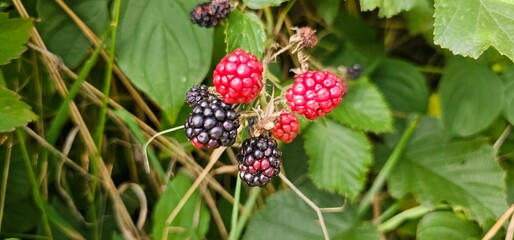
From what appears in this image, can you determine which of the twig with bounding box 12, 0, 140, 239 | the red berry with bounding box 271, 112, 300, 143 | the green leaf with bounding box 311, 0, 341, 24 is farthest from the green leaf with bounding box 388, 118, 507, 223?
the twig with bounding box 12, 0, 140, 239

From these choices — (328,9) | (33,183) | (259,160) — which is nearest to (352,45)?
(328,9)

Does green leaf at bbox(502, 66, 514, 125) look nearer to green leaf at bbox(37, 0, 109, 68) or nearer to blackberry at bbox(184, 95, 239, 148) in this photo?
blackberry at bbox(184, 95, 239, 148)

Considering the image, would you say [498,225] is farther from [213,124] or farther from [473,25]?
[213,124]

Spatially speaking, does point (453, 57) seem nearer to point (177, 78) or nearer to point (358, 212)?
point (358, 212)

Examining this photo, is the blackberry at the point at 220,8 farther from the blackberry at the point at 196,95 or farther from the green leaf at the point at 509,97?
the green leaf at the point at 509,97

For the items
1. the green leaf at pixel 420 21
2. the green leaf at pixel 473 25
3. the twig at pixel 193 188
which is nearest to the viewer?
the green leaf at pixel 473 25

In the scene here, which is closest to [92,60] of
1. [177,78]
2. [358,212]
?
[177,78]

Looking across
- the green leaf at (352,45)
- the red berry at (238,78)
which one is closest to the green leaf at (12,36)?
the red berry at (238,78)

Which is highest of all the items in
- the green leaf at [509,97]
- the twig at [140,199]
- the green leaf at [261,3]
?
the green leaf at [261,3]
